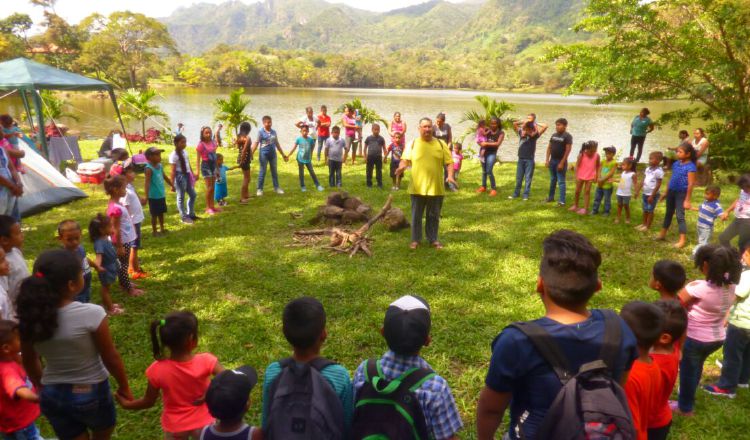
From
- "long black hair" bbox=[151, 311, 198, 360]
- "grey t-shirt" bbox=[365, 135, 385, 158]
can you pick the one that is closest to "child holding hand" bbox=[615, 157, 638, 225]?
"grey t-shirt" bbox=[365, 135, 385, 158]

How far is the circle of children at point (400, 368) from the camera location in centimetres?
157

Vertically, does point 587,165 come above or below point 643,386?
above

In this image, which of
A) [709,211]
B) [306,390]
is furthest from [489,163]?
[306,390]

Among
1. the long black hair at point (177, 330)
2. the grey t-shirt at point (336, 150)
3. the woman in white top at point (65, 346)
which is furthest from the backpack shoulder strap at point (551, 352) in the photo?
the grey t-shirt at point (336, 150)

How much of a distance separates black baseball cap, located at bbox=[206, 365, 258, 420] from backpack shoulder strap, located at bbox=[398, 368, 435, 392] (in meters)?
0.63

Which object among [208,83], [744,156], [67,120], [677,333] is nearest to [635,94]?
[744,156]

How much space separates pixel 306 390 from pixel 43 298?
4.65ft

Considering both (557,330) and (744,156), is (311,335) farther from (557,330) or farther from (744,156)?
(744,156)

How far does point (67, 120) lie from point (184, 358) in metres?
28.3

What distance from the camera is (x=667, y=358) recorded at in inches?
96.7

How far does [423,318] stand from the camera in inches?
74.0

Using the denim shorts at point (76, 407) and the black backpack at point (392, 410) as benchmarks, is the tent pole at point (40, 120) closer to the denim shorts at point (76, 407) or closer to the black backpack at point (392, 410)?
the denim shorts at point (76, 407)

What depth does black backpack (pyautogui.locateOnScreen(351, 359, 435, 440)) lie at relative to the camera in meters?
1.73

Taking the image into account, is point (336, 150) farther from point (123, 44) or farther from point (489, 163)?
point (123, 44)
